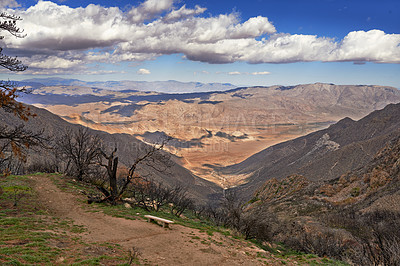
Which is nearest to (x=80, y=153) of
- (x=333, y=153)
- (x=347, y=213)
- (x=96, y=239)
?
(x=96, y=239)

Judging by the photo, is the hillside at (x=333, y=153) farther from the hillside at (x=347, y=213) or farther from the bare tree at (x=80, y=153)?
the bare tree at (x=80, y=153)

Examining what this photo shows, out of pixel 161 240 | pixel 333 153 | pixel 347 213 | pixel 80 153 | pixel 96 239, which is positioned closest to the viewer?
pixel 96 239

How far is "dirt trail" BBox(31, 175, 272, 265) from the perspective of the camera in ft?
35.9

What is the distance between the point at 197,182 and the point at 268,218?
58.3 m

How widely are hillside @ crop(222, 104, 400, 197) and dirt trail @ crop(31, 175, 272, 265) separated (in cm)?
4656

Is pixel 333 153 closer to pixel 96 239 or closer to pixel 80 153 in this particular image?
pixel 80 153

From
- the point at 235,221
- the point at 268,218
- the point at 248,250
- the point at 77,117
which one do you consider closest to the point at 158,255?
the point at 248,250

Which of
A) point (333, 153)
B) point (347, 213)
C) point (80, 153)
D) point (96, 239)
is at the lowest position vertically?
point (347, 213)

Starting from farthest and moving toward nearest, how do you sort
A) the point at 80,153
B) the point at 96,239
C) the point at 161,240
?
the point at 80,153
the point at 161,240
the point at 96,239

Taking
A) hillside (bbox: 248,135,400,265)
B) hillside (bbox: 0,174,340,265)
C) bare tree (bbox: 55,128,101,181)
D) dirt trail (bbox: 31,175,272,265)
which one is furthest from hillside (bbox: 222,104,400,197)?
dirt trail (bbox: 31,175,272,265)

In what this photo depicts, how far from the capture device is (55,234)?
36.8 feet

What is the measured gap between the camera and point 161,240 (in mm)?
12461

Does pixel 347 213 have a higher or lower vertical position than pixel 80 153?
lower

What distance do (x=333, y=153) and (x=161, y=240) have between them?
5975 cm
